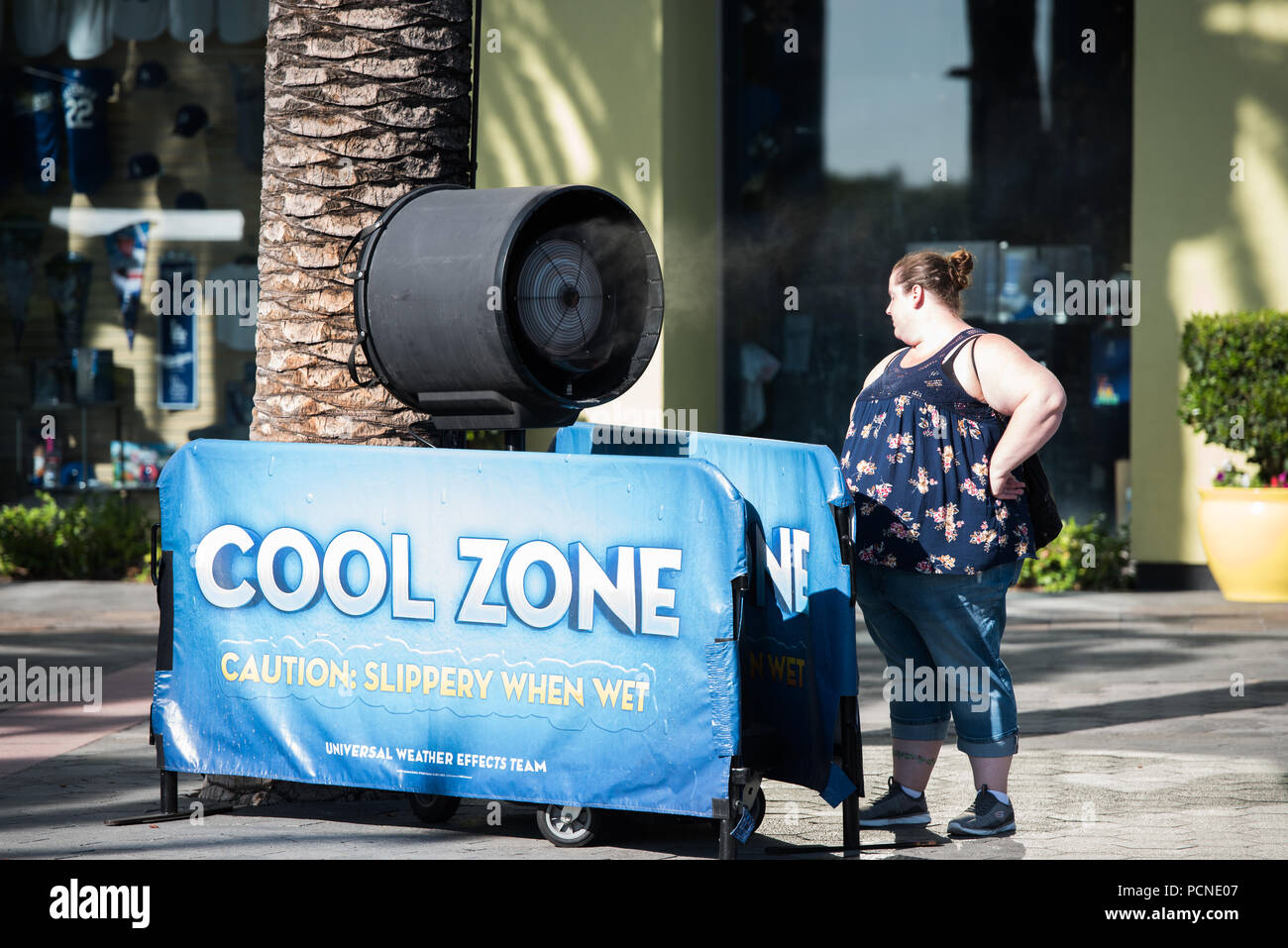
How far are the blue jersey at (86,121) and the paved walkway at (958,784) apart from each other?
5345 millimetres

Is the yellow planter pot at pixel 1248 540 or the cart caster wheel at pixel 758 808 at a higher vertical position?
the yellow planter pot at pixel 1248 540

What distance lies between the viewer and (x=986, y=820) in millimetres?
5020

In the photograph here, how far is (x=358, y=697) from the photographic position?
4871 millimetres

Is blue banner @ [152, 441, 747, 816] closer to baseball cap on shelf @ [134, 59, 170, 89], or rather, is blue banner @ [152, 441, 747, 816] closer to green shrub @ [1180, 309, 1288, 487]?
green shrub @ [1180, 309, 1288, 487]

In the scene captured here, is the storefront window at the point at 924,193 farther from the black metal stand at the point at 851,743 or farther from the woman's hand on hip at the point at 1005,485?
the black metal stand at the point at 851,743

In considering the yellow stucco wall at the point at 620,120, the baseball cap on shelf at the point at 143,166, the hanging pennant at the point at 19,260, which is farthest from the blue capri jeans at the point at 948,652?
the hanging pennant at the point at 19,260

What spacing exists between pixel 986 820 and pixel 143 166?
10.6 metres

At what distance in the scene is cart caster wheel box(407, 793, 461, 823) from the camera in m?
5.11

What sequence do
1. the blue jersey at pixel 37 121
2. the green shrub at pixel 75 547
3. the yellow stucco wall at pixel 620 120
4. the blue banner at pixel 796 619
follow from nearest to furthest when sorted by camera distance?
1. the blue banner at pixel 796 619
2. the yellow stucco wall at pixel 620 120
3. the green shrub at pixel 75 547
4. the blue jersey at pixel 37 121

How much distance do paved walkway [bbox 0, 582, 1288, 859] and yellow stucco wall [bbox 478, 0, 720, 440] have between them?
408cm

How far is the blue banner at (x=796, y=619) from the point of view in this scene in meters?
4.73

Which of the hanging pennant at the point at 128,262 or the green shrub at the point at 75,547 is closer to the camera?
the green shrub at the point at 75,547

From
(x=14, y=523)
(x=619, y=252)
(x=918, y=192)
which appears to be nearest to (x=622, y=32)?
(x=918, y=192)

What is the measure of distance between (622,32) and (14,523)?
6.33 meters
